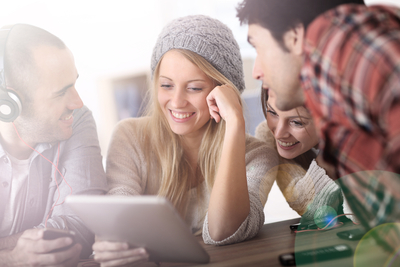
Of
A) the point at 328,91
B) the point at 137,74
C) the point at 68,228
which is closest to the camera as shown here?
the point at 328,91

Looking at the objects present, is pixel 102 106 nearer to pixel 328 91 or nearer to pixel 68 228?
pixel 68 228

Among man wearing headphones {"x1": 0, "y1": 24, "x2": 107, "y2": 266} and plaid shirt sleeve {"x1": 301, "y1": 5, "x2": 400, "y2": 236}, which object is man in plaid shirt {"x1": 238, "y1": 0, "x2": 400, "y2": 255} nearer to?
plaid shirt sleeve {"x1": 301, "y1": 5, "x2": 400, "y2": 236}

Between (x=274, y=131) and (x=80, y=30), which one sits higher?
(x=80, y=30)

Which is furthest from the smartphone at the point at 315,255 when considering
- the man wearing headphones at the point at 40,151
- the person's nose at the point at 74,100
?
the person's nose at the point at 74,100

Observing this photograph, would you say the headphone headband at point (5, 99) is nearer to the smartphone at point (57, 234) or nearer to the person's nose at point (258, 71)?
the smartphone at point (57, 234)

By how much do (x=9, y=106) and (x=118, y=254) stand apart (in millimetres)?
444

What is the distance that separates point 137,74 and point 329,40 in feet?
1.85

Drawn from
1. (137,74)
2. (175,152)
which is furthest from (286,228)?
(137,74)

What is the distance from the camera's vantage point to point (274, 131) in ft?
2.70

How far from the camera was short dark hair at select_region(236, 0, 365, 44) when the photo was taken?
56 cm

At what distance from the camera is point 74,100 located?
83 cm

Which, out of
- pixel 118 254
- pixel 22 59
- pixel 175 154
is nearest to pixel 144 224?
pixel 118 254

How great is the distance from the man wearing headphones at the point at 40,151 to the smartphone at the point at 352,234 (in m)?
0.59

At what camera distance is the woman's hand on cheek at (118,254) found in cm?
67
